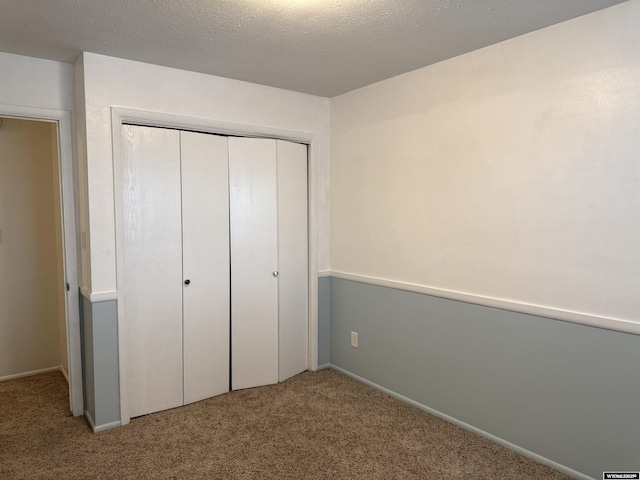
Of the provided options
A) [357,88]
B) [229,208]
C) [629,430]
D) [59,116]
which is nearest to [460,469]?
[629,430]

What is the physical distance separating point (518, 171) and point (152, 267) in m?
2.30

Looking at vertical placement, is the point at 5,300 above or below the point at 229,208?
below

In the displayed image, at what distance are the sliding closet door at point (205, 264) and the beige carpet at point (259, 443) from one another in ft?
0.72

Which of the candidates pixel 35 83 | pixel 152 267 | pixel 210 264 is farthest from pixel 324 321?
pixel 35 83

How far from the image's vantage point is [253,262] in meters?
3.30

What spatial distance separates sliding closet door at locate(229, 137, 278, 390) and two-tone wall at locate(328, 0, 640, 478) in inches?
27.5

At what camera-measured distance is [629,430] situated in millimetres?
2014

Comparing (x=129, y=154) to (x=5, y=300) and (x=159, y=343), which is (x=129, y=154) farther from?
(x=5, y=300)

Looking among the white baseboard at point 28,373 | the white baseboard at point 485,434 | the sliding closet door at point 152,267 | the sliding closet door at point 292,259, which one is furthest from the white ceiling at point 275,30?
the white baseboard at point 28,373

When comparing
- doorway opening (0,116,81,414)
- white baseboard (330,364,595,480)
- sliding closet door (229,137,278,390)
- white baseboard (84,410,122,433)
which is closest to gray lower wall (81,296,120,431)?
white baseboard (84,410,122,433)

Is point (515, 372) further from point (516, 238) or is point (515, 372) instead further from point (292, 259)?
point (292, 259)

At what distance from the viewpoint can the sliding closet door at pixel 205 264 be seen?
118 inches

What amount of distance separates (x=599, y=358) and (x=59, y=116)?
3.33m

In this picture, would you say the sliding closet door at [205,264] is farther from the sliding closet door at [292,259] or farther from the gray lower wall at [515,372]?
the gray lower wall at [515,372]
